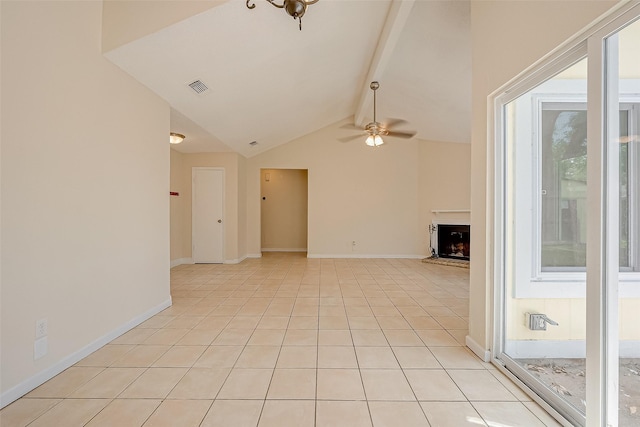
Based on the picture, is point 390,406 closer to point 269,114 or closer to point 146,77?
point 146,77

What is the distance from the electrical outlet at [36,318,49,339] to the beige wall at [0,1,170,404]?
36 millimetres

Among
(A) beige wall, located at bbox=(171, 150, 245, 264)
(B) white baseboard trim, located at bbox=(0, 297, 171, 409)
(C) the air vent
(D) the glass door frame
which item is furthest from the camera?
(A) beige wall, located at bbox=(171, 150, 245, 264)

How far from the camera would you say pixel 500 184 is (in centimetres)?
200

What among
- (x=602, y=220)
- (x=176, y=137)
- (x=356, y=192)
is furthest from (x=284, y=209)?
(x=602, y=220)

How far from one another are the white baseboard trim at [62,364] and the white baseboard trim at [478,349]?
9.59ft

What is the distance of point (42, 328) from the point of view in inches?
71.7

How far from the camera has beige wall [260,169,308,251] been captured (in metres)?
8.14

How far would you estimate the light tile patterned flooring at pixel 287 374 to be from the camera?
1521mm

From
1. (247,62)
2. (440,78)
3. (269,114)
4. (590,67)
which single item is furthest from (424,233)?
(590,67)

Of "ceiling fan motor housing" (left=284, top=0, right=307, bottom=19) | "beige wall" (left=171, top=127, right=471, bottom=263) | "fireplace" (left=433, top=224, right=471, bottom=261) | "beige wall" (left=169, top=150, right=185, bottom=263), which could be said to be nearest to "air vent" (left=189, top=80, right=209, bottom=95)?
"ceiling fan motor housing" (left=284, top=0, right=307, bottom=19)

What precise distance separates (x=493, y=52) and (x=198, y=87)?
9.38 feet

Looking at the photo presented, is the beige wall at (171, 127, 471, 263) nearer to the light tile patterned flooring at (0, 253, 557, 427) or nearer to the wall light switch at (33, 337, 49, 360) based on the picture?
the light tile patterned flooring at (0, 253, 557, 427)

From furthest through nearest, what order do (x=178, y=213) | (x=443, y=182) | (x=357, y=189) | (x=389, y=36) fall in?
1. (x=357, y=189)
2. (x=443, y=182)
3. (x=178, y=213)
4. (x=389, y=36)

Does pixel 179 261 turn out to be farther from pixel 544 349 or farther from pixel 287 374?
pixel 544 349
